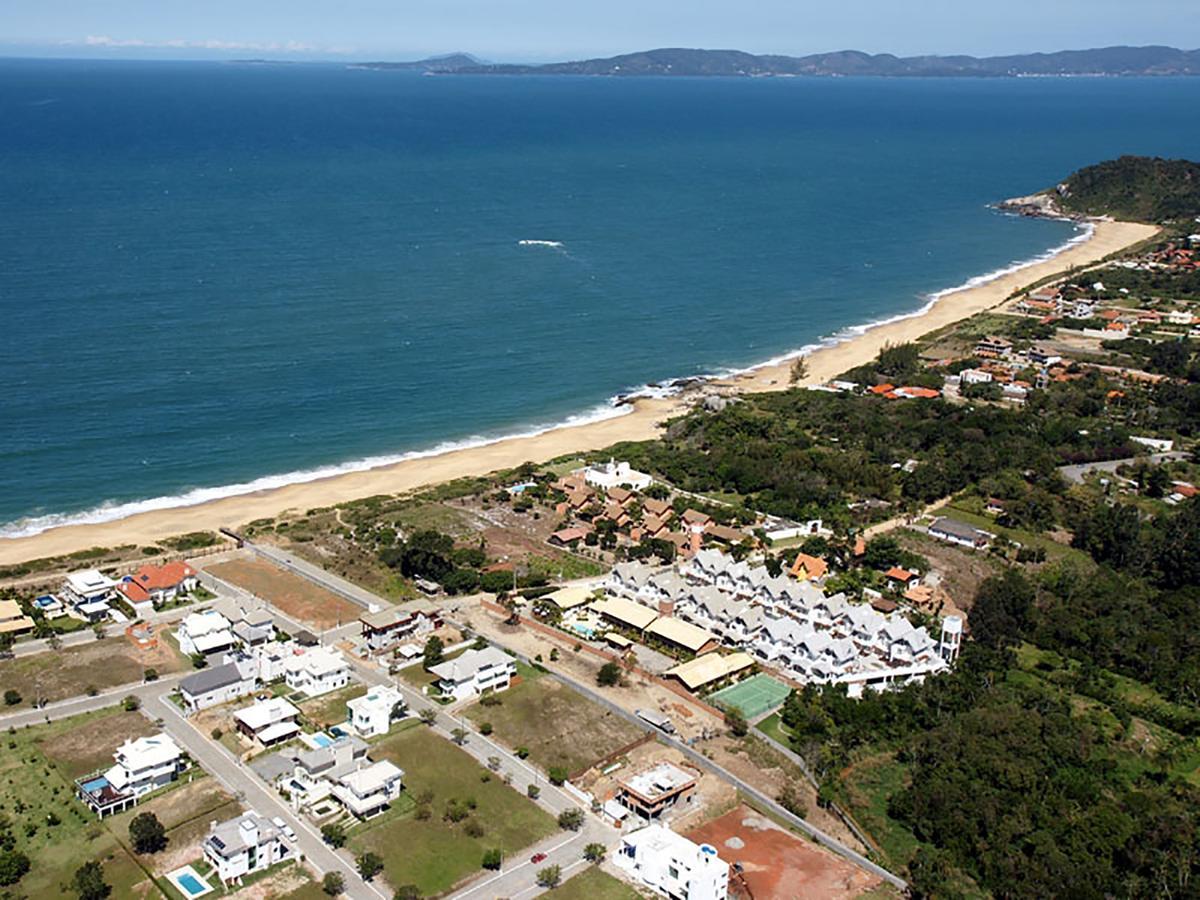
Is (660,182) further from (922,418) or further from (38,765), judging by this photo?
(38,765)

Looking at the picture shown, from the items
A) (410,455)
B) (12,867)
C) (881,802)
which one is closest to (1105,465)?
(881,802)

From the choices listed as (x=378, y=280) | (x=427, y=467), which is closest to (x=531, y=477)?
(x=427, y=467)

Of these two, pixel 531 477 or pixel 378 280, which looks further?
pixel 378 280

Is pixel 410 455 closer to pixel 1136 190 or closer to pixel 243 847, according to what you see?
pixel 243 847

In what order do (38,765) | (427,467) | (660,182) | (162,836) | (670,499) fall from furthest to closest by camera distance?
(660,182)
(427,467)
(670,499)
(38,765)
(162,836)

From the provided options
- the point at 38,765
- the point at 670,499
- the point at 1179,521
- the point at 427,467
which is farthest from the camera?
the point at 427,467
